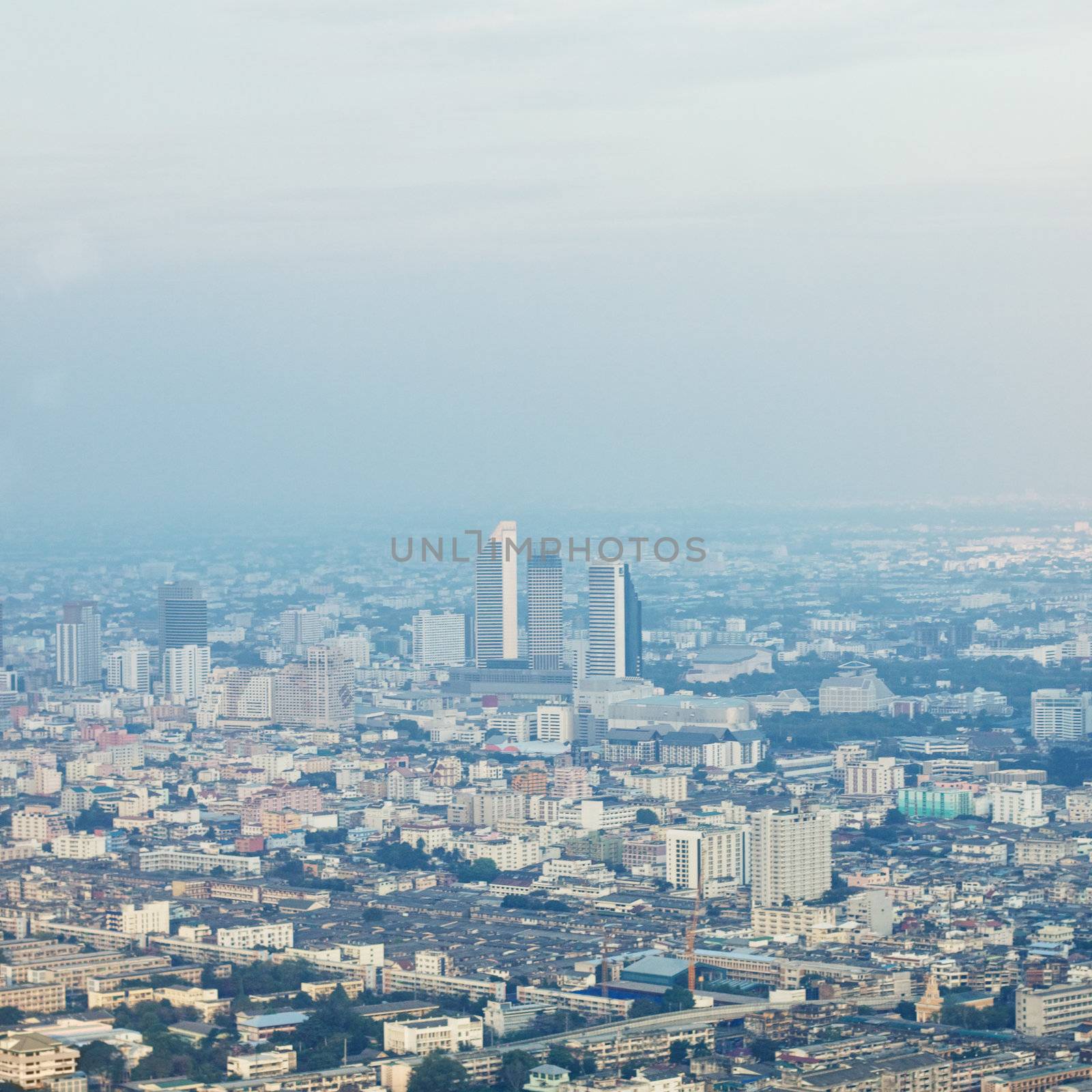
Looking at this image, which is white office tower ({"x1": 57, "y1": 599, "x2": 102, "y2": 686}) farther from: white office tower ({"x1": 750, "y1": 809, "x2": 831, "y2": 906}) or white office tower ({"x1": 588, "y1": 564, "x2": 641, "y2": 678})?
white office tower ({"x1": 750, "y1": 809, "x2": 831, "y2": 906})

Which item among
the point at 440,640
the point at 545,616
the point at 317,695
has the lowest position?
the point at 317,695

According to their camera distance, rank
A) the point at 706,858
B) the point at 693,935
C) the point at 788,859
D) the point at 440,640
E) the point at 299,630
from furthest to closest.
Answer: the point at 299,630
the point at 440,640
the point at 706,858
the point at 788,859
the point at 693,935

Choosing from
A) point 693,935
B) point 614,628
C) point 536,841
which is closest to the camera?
point 693,935

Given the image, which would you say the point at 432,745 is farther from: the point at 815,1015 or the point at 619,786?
the point at 815,1015

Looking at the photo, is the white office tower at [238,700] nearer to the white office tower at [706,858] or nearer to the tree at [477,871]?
the tree at [477,871]

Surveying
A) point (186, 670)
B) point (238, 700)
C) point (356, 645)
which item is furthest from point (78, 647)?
point (356, 645)

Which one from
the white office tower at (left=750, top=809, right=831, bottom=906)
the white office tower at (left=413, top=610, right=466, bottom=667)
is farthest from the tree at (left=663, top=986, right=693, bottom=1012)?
the white office tower at (left=413, top=610, right=466, bottom=667)

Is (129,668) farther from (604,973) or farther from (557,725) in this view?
(604,973)
